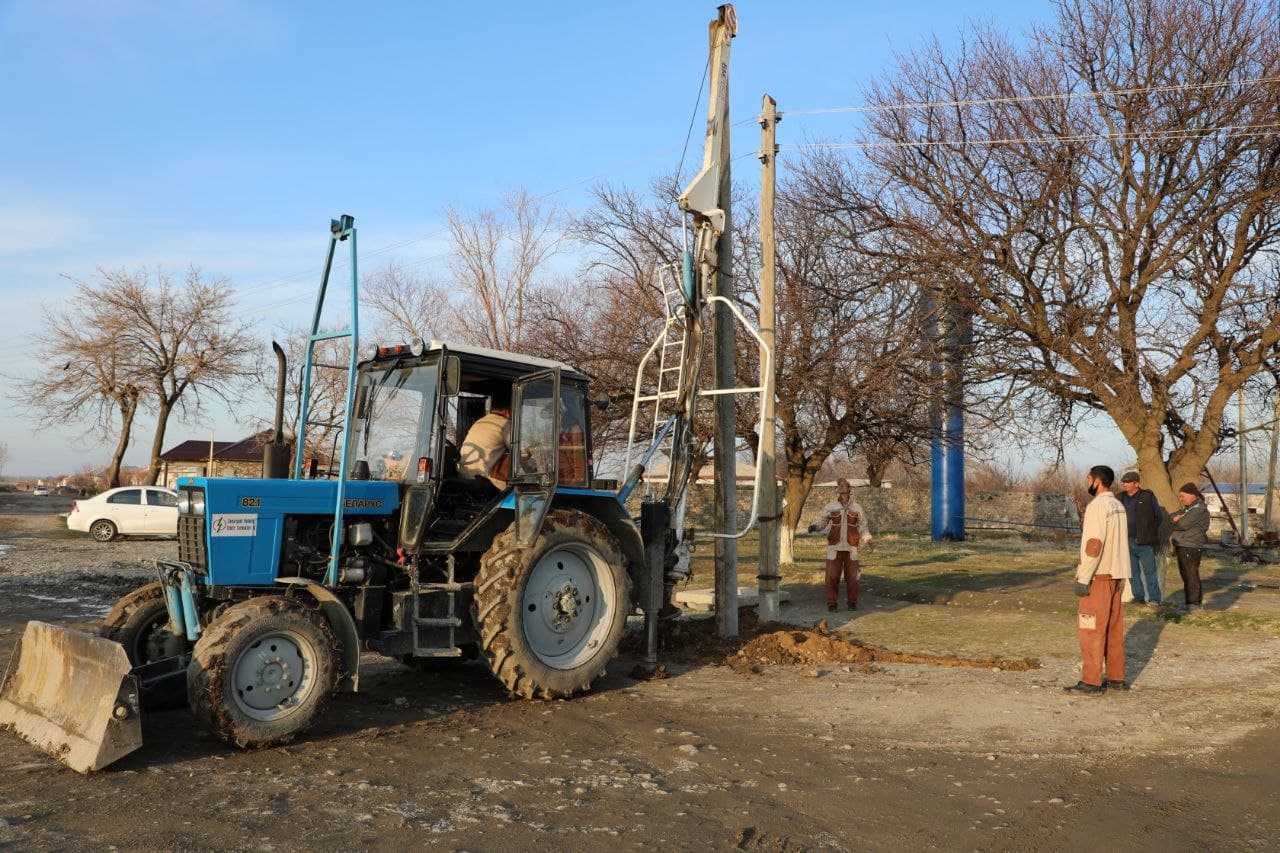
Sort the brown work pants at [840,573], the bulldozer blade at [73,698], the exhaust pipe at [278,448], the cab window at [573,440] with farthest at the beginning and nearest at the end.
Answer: the brown work pants at [840,573] → the cab window at [573,440] → the exhaust pipe at [278,448] → the bulldozer blade at [73,698]

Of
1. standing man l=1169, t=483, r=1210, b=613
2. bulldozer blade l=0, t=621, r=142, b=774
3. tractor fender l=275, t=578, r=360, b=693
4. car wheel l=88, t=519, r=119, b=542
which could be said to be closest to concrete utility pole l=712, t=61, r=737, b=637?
tractor fender l=275, t=578, r=360, b=693

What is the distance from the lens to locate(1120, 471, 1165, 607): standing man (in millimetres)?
12969

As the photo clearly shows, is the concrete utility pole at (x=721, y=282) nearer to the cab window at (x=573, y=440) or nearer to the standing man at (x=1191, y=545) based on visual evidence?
the cab window at (x=573, y=440)

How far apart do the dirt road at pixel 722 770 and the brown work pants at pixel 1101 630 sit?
0.79 feet

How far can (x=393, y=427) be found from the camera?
25.1ft

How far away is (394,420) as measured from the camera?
7668 mm

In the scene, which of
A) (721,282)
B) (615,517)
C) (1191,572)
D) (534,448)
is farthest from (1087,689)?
(1191,572)

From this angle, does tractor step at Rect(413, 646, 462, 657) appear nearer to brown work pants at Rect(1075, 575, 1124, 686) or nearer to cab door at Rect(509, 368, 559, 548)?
cab door at Rect(509, 368, 559, 548)

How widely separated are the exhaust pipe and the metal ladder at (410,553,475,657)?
3.71 ft

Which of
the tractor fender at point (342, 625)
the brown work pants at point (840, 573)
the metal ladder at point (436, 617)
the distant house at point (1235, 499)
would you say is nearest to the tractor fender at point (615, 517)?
the metal ladder at point (436, 617)

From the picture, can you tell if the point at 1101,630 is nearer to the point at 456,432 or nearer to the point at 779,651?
the point at 779,651

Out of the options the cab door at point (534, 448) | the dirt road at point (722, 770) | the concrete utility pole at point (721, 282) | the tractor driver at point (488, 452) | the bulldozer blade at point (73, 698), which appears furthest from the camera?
the concrete utility pole at point (721, 282)

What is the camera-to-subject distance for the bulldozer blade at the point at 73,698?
216 inches

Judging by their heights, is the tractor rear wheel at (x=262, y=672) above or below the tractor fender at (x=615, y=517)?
below
